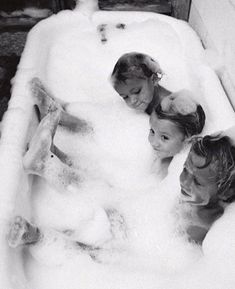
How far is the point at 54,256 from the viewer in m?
1.40

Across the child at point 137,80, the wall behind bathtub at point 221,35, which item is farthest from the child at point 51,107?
the wall behind bathtub at point 221,35

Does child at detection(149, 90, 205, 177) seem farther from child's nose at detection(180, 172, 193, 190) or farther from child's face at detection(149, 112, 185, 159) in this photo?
child's nose at detection(180, 172, 193, 190)

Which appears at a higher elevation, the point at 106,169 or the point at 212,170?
the point at 212,170

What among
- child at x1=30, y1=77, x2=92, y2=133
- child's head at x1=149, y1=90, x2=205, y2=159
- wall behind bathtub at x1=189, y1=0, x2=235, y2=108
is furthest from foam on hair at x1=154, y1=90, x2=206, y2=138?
child at x1=30, y1=77, x2=92, y2=133

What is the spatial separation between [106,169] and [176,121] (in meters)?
0.48

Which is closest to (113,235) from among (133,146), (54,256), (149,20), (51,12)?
(54,256)

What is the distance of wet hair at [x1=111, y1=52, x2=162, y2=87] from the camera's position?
1.80 meters

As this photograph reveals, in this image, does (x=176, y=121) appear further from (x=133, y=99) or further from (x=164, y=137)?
(x=133, y=99)

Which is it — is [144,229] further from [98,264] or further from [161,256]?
[98,264]

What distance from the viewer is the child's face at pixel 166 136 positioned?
1597 mm

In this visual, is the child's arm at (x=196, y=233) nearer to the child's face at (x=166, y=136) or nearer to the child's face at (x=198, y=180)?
the child's face at (x=198, y=180)

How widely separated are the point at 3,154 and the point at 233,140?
3.09ft

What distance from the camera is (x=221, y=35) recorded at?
2012mm

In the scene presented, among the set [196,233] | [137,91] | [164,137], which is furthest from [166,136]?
[196,233]
